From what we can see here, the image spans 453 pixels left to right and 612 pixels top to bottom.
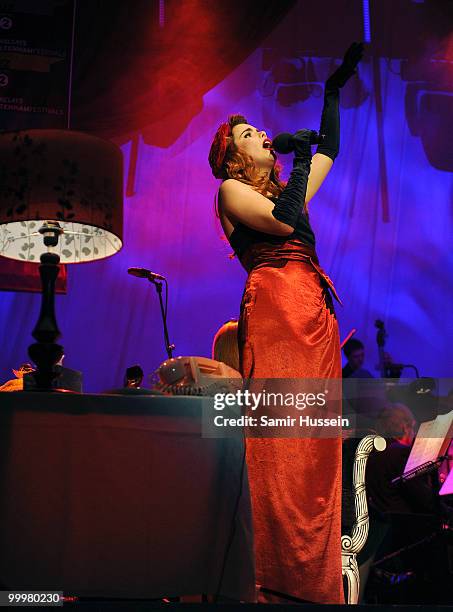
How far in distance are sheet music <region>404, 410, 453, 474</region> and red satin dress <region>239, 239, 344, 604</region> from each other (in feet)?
3.16

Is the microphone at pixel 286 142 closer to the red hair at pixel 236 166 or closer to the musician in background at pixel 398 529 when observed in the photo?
the red hair at pixel 236 166

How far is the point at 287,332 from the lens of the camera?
6.87 ft

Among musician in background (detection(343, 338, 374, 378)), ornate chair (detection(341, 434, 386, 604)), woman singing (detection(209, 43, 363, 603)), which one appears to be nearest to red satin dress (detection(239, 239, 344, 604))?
woman singing (detection(209, 43, 363, 603))

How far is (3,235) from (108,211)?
1.34ft

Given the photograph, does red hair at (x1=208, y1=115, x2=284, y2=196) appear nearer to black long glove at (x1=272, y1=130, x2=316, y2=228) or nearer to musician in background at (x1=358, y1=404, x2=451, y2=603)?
black long glove at (x1=272, y1=130, x2=316, y2=228)

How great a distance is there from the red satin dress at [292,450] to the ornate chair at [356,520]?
36cm

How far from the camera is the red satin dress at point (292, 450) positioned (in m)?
1.88

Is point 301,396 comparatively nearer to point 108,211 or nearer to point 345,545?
point 345,545

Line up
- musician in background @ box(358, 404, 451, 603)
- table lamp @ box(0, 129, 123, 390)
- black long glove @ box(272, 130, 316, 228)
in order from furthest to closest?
musician in background @ box(358, 404, 451, 603), black long glove @ box(272, 130, 316, 228), table lamp @ box(0, 129, 123, 390)

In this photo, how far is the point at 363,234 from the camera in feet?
18.8

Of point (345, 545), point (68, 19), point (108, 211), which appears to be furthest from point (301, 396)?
point (68, 19)

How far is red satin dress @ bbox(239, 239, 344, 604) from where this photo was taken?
188 cm

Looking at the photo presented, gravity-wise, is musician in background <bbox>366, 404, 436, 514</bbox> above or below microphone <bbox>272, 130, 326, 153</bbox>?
below

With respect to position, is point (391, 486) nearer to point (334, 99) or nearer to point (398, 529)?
point (398, 529)
